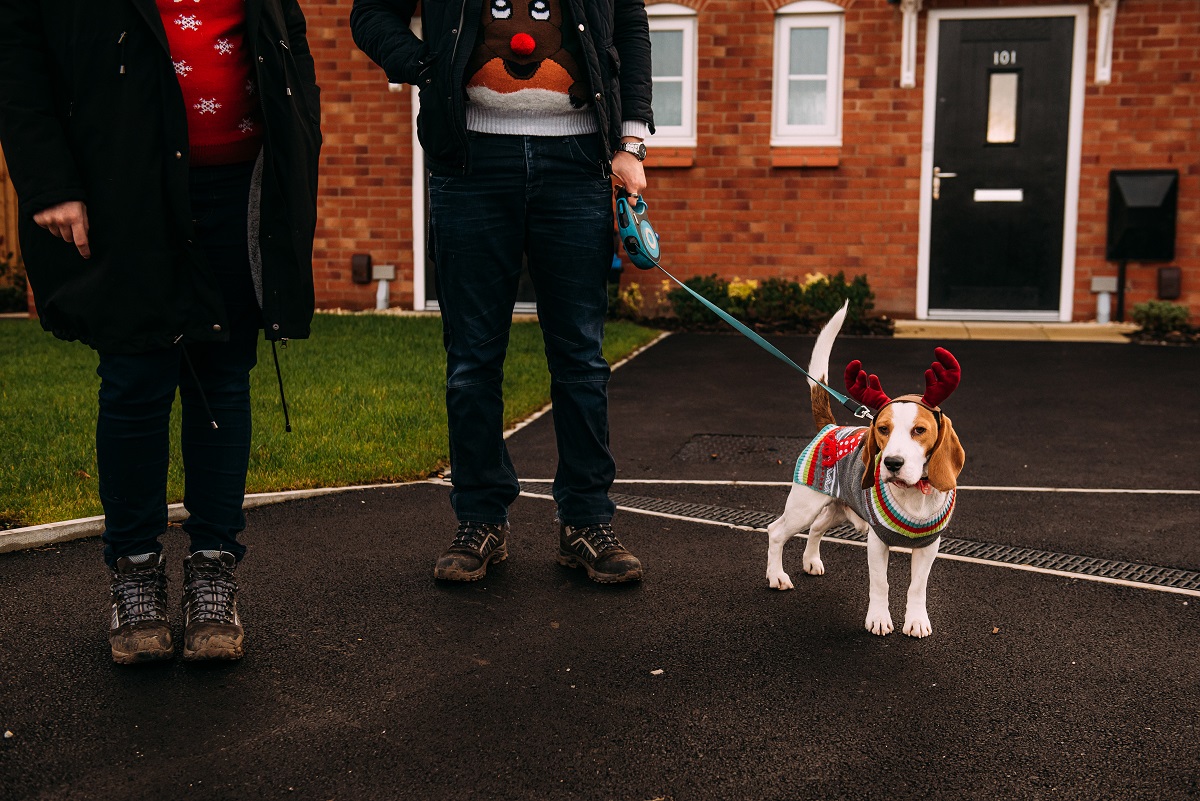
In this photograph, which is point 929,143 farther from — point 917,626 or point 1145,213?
point 917,626

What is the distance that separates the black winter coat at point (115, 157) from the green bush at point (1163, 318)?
905 centimetres

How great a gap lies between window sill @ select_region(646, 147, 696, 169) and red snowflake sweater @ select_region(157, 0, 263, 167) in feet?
28.5

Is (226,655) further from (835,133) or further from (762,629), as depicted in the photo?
(835,133)

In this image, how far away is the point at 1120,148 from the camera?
10969mm

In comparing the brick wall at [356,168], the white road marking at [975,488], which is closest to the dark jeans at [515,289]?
the white road marking at [975,488]

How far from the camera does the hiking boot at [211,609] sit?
3035mm

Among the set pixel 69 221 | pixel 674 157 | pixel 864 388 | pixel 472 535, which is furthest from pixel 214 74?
pixel 674 157

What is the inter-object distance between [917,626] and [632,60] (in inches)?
71.1

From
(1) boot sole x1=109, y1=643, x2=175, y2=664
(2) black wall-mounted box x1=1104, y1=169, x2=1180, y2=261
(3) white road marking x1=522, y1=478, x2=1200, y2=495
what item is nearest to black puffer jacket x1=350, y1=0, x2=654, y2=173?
(1) boot sole x1=109, y1=643, x2=175, y2=664

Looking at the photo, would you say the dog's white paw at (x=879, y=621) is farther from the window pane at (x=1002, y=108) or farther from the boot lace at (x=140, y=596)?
the window pane at (x=1002, y=108)

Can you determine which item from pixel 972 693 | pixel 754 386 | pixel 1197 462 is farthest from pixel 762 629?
pixel 754 386

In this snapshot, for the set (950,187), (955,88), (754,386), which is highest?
(955,88)

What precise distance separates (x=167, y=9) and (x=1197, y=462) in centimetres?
470

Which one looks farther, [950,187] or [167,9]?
[950,187]
